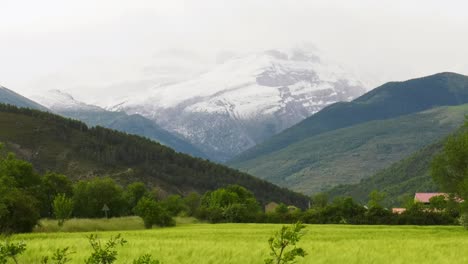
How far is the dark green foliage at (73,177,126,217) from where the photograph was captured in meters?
110

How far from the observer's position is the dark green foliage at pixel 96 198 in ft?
361

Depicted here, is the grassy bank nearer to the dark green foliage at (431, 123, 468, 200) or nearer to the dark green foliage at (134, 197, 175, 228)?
the dark green foliage at (134, 197, 175, 228)

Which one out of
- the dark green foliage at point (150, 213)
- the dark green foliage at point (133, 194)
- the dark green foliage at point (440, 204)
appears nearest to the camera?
the dark green foliage at point (150, 213)

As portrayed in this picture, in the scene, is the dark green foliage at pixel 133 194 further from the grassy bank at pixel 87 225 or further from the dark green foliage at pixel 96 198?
the grassy bank at pixel 87 225

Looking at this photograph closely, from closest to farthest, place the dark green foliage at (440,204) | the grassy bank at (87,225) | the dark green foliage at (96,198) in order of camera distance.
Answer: the grassy bank at (87,225) < the dark green foliage at (440,204) < the dark green foliage at (96,198)

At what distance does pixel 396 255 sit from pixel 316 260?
171 inches

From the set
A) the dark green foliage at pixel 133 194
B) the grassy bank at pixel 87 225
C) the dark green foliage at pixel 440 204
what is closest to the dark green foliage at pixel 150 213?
the grassy bank at pixel 87 225

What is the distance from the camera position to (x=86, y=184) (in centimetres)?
11375

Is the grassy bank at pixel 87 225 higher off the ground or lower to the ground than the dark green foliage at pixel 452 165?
lower

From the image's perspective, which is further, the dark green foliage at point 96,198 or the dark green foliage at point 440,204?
the dark green foliage at point 96,198

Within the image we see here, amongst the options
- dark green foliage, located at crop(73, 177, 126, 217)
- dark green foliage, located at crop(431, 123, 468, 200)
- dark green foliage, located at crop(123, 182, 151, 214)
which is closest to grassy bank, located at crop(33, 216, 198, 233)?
dark green foliage, located at crop(73, 177, 126, 217)


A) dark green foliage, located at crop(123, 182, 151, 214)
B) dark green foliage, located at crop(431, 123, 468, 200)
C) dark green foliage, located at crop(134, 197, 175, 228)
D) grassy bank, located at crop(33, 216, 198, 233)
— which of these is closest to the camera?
grassy bank, located at crop(33, 216, 198, 233)

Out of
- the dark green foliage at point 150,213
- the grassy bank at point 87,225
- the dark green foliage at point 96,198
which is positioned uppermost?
the dark green foliage at point 96,198

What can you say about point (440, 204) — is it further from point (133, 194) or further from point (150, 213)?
point (133, 194)
